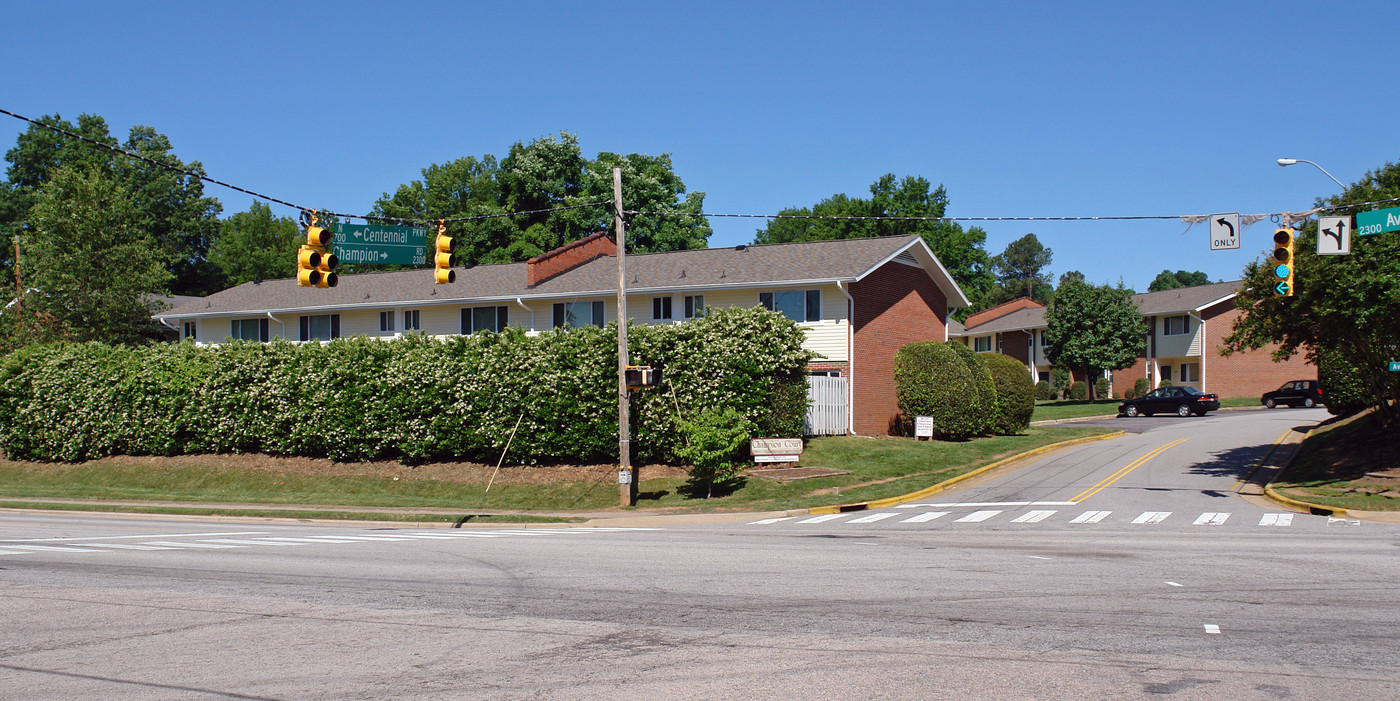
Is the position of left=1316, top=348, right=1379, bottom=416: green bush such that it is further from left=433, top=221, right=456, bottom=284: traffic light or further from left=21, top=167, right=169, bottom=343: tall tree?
left=21, top=167, right=169, bottom=343: tall tree

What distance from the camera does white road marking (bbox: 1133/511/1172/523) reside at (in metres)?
19.9

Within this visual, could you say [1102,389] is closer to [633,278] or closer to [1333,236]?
[633,278]

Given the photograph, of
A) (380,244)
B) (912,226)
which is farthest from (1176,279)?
(380,244)

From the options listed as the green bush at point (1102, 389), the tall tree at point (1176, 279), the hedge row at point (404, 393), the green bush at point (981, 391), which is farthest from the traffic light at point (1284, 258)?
the tall tree at point (1176, 279)

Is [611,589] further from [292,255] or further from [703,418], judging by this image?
[292,255]

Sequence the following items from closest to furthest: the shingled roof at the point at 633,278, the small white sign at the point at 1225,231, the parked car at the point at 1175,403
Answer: the small white sign at the point at 1225,231
the shingled roof at the point at 633,278
the parked car at the point at 1175,403

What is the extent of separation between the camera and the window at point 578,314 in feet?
133

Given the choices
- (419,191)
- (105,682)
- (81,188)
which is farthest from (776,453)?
(419,191)

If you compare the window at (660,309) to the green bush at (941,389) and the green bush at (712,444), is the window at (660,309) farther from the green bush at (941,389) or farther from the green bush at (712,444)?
the green bush at (712,444)

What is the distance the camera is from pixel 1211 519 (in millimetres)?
19953

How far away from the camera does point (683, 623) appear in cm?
970

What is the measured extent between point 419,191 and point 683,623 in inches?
2961

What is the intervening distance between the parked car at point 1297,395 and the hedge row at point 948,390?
26615mm

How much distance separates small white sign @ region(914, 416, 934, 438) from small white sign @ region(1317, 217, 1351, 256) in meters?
16.1
